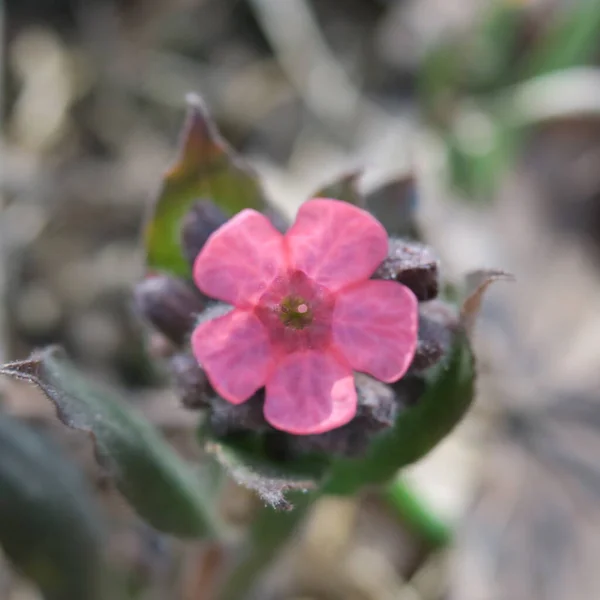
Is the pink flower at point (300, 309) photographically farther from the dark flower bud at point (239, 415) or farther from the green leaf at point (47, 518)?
the green leaf at point (47, 518)

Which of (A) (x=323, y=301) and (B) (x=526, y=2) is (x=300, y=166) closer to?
(B) (x=526, y=2)

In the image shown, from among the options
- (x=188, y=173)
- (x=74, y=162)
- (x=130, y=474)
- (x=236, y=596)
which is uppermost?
(x=188, y=173)

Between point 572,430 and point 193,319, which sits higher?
point 193,319

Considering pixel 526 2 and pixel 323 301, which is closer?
pixel 323 301

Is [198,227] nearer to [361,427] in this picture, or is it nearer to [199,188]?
[199,188]

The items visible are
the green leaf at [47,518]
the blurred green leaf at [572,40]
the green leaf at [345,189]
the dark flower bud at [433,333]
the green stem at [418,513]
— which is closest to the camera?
the dark flower bud at [433,333]

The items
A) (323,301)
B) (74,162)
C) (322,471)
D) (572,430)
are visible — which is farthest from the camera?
(74,162)

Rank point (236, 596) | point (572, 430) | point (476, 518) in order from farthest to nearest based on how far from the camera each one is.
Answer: point (572, 430) → point (476, 518) → point (236, 596)

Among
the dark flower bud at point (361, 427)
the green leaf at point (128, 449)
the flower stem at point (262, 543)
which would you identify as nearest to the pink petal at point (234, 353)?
the dark flower bud at point (361, 427)

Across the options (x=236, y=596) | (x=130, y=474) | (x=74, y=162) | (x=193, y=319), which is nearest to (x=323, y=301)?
(x=193, y=319)
